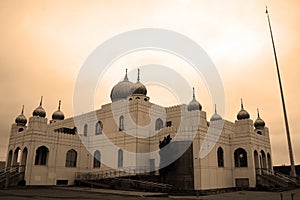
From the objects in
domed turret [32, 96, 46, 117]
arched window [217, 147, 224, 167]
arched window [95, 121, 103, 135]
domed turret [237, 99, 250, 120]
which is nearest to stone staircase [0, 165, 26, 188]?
arched window [95, 121, 103, 135]

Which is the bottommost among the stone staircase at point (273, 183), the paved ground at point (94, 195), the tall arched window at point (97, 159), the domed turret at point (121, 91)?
the paved ground at point (94, 195)

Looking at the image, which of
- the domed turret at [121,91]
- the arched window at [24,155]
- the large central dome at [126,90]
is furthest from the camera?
the domed turret at [121,91]

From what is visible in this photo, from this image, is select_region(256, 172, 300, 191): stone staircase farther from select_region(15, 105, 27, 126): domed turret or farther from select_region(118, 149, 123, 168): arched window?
select_region(15, 105, 27, 126): domed turret

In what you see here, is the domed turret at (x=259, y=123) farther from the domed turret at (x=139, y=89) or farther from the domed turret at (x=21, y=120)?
the domed turret at (x=21, y=120)

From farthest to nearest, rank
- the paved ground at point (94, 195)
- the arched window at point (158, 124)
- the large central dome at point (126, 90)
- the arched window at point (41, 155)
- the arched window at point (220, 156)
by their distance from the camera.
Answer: the large central dome at point (126, 90) → the arched window at point (158, 124) → the arched window at point (41, 155) → the arched window at point (220, 156) → the paved ground at point (94, 195)

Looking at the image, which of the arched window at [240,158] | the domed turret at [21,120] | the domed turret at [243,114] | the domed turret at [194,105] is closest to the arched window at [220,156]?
the arched window at [240,158]

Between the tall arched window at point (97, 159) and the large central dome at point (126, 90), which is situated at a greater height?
the large central dome at point (126, 90)

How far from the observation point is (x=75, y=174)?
35.6 m

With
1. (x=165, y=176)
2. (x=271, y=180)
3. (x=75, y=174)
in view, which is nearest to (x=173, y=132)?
(x=165, y=176)

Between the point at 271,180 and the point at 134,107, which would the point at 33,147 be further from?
the point at 271,180

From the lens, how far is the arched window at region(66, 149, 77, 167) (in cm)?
3566

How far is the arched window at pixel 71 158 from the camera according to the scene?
3566 cm

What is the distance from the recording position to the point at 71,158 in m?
36.2

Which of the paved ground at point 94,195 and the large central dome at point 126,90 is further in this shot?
the large central dome at point 126,90
